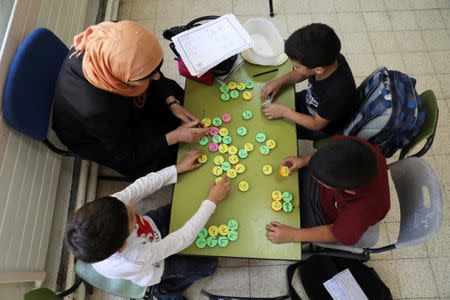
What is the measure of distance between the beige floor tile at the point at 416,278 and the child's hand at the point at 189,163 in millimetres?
1417

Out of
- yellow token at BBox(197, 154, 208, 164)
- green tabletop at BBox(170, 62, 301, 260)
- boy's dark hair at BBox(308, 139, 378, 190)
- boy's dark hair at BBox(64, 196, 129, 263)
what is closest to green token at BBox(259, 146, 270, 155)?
green tabletop at BBox(170, 62, 301, 260)

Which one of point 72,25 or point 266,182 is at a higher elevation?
point 72,25

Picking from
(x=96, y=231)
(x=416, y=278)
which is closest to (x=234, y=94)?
(x=96, y=231)

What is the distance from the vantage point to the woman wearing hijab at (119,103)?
1325 mm

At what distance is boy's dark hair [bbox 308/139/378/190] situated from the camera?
114cm

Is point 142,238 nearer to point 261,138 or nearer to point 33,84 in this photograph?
point 261,138

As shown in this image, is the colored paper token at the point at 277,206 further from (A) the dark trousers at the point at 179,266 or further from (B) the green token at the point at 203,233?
(A) the dark trousers at the point at 179,266

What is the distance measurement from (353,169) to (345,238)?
1.22 feet

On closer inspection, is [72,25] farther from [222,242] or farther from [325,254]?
[325,254]

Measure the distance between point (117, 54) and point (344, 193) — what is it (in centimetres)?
103

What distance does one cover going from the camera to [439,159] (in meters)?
2.30

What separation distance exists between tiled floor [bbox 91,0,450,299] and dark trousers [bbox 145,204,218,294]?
0.95 ft

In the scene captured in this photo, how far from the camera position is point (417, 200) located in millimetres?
1387

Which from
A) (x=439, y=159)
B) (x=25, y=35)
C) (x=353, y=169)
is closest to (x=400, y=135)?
(x=353, y=169)
